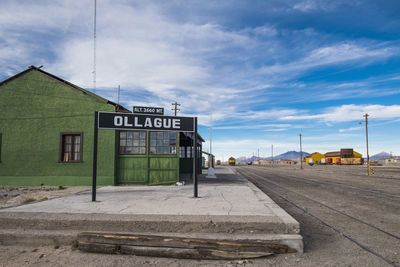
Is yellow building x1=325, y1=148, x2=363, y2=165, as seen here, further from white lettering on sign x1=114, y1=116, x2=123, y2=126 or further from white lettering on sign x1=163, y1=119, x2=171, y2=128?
white lettering on sign x1=114, y1=116, x2=123, y2=126

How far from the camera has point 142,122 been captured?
27.3 ft

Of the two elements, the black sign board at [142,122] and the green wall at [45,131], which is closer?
the black sign board at [142,122]

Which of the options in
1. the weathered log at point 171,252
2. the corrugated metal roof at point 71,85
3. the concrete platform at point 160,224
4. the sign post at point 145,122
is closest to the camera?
the weathered log at point 171,252

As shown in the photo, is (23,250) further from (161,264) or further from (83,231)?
(161,264)

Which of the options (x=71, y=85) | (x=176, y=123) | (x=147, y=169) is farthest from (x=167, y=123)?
(x=71, y=85)

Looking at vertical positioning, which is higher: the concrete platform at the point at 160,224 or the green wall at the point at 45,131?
the green wall at the point at 45,131

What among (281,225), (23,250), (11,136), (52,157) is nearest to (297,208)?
(281,225)

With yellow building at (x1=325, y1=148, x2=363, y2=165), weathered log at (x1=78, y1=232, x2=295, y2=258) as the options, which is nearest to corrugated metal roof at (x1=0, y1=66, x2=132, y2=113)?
weathered log at (x1=78, y1=232, x2=295, y2=258)

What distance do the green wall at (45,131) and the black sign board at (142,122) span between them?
15.9 feet

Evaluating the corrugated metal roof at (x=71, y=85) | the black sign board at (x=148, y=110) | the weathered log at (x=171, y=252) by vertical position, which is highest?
the corrugated metal roof at (x=71, y=85)

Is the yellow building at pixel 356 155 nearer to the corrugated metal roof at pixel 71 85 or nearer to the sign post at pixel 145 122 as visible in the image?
the corrugated metal roof at pixel 71 85

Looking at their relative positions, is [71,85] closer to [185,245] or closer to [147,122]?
[147,122]

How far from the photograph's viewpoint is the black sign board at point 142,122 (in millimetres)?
8141

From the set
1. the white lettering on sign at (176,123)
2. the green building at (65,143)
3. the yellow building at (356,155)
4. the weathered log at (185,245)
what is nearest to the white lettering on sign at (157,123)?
the white lettering on sign at (176,123)
